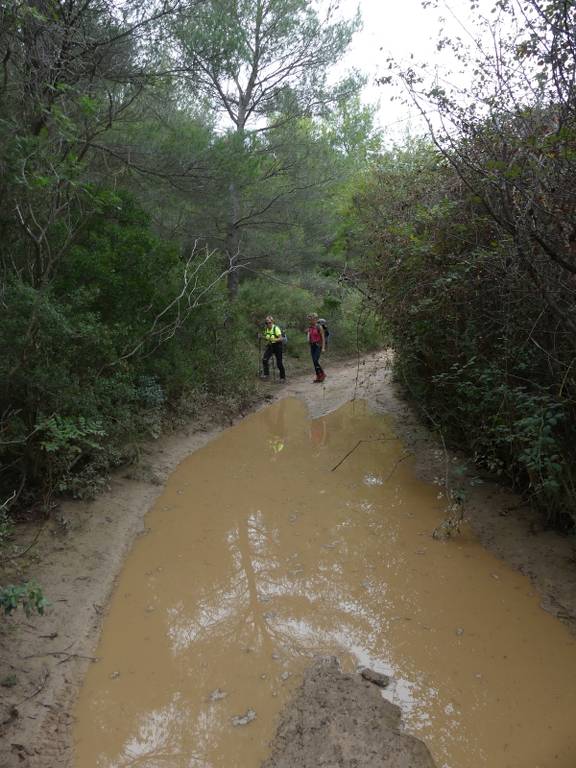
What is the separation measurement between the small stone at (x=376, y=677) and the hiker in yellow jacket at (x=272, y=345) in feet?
33.0

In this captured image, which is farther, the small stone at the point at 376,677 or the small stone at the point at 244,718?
the small stone at the point at 376,677

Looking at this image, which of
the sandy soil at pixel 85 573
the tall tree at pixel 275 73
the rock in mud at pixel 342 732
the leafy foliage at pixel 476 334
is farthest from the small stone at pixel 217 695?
the tall tree at pixel 275 73

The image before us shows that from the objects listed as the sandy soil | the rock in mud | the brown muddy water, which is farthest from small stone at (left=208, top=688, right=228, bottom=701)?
the sandy soil

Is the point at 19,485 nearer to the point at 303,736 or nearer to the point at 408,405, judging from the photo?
the point at 303,736

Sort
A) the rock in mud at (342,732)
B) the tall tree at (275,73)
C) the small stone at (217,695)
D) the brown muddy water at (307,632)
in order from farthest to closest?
the tall tree at (275,73), the small stone at (217,695), the brown muddy water at (307,632), the rock in mud at (342,732)

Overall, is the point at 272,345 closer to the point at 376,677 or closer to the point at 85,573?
the point at 85,573

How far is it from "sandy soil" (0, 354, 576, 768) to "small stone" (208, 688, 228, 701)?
0.98 m

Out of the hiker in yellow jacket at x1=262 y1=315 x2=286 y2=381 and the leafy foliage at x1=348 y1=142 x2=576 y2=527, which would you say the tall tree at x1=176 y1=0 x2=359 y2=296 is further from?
the leafy foliage at x1=348 y1=142 x2=576 y2=527

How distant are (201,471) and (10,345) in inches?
152

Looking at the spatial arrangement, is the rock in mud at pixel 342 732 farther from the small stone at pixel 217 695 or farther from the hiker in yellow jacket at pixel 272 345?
the hiker in yellow jacket at pixel 272 345

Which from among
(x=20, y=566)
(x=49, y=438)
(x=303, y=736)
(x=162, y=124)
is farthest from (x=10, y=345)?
(x=162, y=124)

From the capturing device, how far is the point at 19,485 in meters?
6.02

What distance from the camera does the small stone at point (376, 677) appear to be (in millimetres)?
3938

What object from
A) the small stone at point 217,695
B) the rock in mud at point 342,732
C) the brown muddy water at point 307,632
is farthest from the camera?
the small stone at point 217,695
